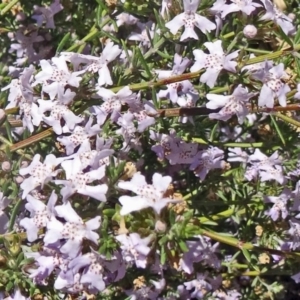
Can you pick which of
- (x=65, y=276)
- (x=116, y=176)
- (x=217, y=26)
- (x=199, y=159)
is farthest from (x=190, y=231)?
(x=217, y=26)

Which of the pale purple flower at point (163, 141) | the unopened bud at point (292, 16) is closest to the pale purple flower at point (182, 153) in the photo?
the pale purple flower at point (163, 141)

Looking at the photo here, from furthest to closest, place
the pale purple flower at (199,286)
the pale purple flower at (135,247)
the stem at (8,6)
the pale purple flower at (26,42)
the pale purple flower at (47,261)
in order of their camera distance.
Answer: the pale purple flower at (26,42) → the pale purple flower at (199,286) → the stem at (8,6) → the pale purple flower at (47,261) → the pale purple flower at (135,247)

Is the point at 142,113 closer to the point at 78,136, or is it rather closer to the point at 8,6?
the point at 78,136

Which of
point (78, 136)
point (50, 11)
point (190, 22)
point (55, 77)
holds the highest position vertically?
point (190, 22)

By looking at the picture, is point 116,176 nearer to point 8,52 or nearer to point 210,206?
point 210,206

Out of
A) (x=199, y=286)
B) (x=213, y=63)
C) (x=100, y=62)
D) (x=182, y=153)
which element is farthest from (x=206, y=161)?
(x=199, y=286)

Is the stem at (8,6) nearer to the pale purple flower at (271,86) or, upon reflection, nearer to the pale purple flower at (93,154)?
the pale purple flower at (93,154)

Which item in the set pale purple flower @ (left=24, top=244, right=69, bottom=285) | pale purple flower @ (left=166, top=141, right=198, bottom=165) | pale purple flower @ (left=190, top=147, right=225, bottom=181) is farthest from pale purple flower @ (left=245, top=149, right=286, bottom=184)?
pale purple flower @ (left=24, top=244, right=69, bottom=285)

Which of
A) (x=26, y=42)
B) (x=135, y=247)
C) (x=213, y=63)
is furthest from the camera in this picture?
(x=26, y=42)
